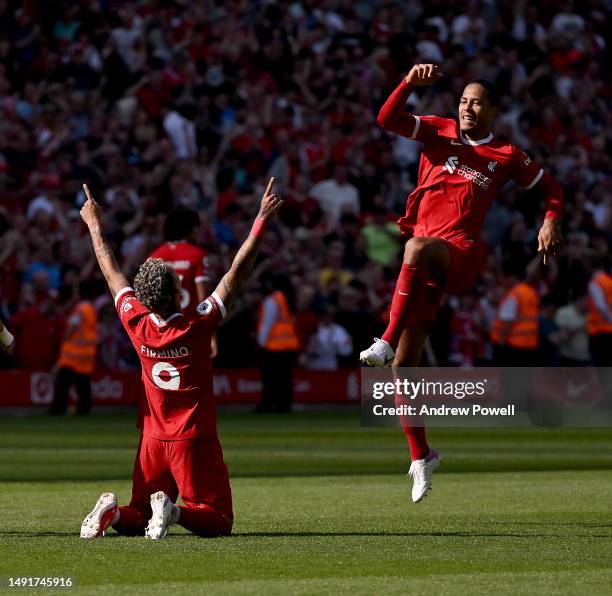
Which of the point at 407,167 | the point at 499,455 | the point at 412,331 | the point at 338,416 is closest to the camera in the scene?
the point at 412,331

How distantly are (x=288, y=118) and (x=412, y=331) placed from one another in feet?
55.8

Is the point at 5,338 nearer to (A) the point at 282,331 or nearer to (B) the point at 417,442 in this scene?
(B) the point at 417,442

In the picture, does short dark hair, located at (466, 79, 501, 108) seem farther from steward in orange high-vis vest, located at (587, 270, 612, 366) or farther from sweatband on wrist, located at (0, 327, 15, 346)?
steward in orange high-vis vest, located at (587, 270, 612, 366)

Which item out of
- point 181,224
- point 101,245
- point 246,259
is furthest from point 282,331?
point 246,259

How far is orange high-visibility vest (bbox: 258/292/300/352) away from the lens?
24.8 meters

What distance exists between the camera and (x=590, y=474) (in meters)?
15.3

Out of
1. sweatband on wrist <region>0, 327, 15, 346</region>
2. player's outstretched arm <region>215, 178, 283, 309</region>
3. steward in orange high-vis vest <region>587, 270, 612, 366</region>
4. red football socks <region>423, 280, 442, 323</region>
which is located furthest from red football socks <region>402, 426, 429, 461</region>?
steward in orange high-vis vest <region>587, 270, 612, 366</region>

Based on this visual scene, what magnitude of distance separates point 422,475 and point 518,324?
1260 cm

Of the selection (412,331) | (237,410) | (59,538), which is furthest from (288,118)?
(59,538)

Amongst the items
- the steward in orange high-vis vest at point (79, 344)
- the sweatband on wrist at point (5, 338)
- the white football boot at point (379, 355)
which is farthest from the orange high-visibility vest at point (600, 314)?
the sweatband on wrist at point (5, 338)

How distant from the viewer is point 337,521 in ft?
36.1

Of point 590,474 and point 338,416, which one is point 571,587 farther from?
point 338,416

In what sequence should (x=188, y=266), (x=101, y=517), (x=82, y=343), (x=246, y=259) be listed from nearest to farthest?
(x=101, y=517) → (x=246, y=259) → (x=188, y=266) → (x=82, y=343)

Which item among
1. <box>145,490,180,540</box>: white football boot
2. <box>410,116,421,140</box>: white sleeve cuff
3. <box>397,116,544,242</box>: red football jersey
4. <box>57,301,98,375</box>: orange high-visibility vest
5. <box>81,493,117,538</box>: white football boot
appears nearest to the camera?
<box>145,490,180,540</box>: white football boot
